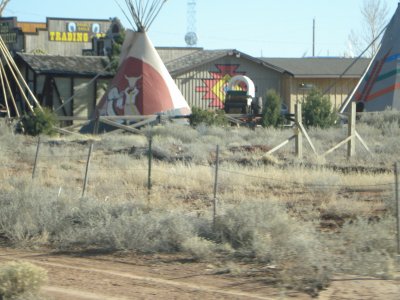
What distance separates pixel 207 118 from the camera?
98.6ft

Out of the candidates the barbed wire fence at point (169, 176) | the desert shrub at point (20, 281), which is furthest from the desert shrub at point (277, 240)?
the desert shrub at point (20, 281)

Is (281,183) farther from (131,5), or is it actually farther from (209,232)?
(131,5)

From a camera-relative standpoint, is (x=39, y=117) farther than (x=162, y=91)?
No

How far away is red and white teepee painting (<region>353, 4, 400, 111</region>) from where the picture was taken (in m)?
34.1

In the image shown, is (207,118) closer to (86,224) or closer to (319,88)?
(319,88)

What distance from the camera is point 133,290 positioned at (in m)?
8.41

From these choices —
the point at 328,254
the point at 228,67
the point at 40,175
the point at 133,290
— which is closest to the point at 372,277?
the point at 328,254

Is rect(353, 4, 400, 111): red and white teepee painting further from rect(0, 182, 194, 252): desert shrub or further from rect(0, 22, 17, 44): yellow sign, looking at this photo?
rect(0, 182, 194, 252): desert shrub

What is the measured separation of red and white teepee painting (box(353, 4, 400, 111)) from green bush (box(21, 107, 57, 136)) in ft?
44.7

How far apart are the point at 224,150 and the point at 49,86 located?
59.9 ft

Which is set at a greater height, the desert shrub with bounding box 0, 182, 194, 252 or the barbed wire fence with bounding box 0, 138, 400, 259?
the barbed wire fence with bounding box 0, 138, 400, 259

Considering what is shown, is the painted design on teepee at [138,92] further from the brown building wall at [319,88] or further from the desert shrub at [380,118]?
the brown building wall at [319,88]

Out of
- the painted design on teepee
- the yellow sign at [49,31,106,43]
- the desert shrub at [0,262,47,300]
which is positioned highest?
the yellow sign at [49,31,106,43]

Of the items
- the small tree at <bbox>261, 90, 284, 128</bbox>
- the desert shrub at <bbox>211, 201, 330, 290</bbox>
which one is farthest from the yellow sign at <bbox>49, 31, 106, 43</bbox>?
the desert shrub at <bbox>211, 201, 330, 290</bbox>
